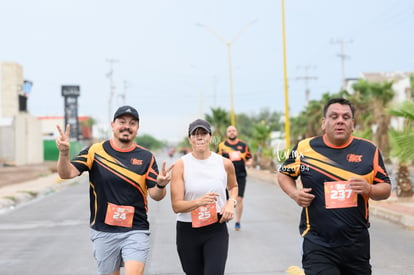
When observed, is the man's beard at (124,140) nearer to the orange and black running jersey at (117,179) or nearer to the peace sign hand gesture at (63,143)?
the orange and black running jersey at (117,179)

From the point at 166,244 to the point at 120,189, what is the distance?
17.3ft

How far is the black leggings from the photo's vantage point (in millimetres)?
5043

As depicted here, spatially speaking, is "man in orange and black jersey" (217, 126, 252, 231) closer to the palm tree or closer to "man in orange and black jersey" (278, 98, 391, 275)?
the palm tree

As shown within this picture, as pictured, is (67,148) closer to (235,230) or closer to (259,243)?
(259,243)

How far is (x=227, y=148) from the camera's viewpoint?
11562 millimetres

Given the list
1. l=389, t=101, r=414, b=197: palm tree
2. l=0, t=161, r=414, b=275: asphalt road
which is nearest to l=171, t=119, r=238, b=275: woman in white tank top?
l=0, t=161, r=414, b=275: asphalt road

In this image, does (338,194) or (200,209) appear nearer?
(338,194)

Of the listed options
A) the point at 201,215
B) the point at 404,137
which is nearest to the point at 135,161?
the point at 201,215

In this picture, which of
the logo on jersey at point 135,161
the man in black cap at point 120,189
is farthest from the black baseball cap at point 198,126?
the logo on jersey at point 135,161

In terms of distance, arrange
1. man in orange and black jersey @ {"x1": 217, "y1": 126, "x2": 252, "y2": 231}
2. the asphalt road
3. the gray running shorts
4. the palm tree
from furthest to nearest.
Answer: the palm tree, man in orange and black jersey @ {"x1": 217, "y1": 126, "x2": 252, "y2": 231}, the asphalt road, the gray running shorts

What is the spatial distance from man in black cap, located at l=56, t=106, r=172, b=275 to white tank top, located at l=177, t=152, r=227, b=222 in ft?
0.93

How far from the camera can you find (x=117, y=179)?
4914 mm

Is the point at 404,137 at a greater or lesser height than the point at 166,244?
greater

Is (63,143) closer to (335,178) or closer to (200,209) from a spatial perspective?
(200,209)
